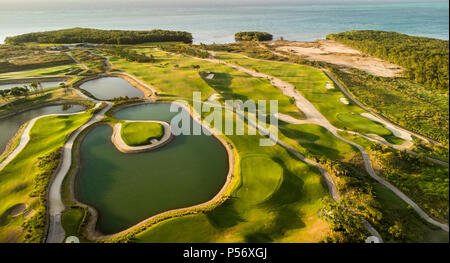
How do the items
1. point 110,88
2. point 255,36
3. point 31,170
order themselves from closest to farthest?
point 31,170, point 110,88, point 255,36

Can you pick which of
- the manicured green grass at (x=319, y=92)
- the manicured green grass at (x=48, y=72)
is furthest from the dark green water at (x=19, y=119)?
the manicured green grass at (x=319, y=92)

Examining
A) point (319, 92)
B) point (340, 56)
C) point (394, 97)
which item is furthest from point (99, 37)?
point (394, 97)

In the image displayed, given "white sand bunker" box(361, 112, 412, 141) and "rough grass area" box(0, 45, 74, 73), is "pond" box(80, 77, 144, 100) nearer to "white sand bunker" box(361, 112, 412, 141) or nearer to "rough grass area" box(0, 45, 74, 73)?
"rough grass area" box(0, 45, 74, 73)

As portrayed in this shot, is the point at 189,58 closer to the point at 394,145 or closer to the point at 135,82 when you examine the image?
the point at 135,82

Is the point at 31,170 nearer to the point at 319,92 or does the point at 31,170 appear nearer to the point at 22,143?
the point at 22,143

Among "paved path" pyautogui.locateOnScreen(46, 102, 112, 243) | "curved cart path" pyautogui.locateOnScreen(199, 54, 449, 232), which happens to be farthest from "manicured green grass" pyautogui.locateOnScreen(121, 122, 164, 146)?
"curved cart path" pyautogui.locateOnScreen(199, 54, 449, 232)
